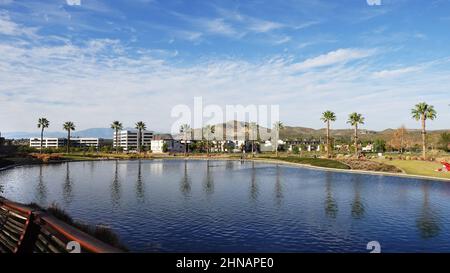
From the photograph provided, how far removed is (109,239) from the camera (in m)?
19.0

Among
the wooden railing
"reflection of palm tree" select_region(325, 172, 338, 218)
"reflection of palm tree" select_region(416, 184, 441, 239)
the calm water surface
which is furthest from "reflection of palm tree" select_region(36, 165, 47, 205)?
"reflection of palm tree" select_region(416, 184, 441, 239)

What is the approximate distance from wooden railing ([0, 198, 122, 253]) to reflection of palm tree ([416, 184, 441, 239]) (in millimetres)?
24448

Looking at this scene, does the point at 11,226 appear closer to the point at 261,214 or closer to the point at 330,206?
the point at 261,214

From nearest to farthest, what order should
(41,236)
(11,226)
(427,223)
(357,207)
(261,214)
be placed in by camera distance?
(41,236)
(11,226)
(427,223)
(261,214)
(357,207)

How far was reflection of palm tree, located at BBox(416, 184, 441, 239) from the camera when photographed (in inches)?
1006

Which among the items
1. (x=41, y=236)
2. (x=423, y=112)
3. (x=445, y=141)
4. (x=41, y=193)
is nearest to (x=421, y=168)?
(x=423, y=112)

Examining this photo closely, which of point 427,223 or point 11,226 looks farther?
point 427,223

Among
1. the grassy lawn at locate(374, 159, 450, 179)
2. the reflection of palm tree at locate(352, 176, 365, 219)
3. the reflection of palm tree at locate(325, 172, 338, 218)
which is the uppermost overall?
the grassy lawn at locate(374, 159, 450, 179)

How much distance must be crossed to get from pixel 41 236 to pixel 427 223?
2931 cm

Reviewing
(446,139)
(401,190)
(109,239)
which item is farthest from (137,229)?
(446,139)

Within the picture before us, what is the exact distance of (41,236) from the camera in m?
10.8

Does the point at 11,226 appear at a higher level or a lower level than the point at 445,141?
lower

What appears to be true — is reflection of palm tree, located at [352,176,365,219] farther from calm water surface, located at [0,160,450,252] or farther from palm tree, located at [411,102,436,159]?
palm tree, located at [411,102,436,159]
